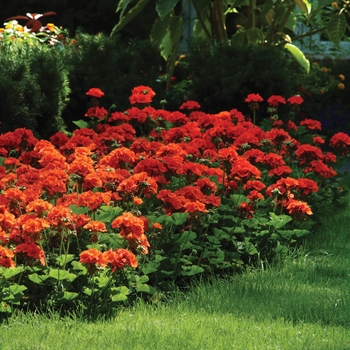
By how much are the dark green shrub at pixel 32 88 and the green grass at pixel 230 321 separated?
274 centimetres

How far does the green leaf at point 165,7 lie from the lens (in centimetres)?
723

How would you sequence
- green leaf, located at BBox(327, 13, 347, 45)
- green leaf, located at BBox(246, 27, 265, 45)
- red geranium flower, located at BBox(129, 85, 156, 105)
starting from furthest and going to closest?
green leaf, located at BBox(246, 27, 265, 45)
green leaf, located at BBox(327, 13, 347, 45)
red geranium flower, located at BBox(129, 85, 156, 105)

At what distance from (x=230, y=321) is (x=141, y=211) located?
1368 mm

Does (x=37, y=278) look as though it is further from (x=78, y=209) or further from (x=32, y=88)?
(x=32, y=88)

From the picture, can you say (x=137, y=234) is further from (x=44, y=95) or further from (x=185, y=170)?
(x=44, y=95)

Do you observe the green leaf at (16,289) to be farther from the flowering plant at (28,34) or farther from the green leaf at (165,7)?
the flowering plant at (28,34)

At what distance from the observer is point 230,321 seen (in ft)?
11.8

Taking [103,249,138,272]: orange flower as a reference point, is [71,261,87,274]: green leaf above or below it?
below

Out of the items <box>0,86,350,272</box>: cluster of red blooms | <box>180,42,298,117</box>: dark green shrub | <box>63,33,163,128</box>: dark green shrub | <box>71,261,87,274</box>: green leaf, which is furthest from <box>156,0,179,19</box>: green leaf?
<box>71,261,87,274</box>: green leaf

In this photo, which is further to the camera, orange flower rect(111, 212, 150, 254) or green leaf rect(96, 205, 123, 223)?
green leaf rect(96, 205, 123, 223)

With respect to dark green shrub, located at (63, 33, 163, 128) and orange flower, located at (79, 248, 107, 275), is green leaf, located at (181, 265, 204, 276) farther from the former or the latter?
→ dark green shrub, located at (63, 33, 163, 128)

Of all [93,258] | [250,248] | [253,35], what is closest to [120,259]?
[93,258]

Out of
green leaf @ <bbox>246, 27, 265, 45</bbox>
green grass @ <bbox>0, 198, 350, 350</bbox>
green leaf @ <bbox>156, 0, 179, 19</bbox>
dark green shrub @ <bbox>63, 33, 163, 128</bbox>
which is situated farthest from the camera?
green leaf @ <bbox>246, 27, 265, 45</bbox>

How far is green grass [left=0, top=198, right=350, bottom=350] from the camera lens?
10.9 feet
